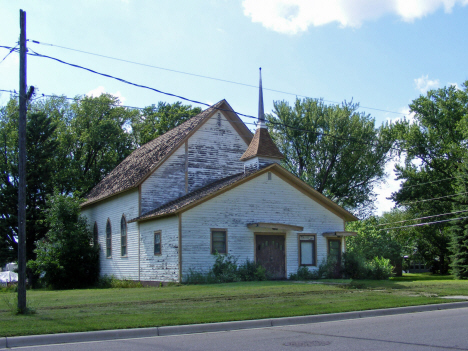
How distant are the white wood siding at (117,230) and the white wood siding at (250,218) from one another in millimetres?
5470

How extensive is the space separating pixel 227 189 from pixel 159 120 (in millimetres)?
32083

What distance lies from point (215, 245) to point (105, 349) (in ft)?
52.1

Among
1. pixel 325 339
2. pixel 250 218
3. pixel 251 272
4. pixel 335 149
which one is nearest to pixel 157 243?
pixel 250 218

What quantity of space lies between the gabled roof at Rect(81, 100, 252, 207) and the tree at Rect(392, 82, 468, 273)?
22930mm

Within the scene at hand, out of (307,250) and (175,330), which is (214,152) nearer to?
(307,250)

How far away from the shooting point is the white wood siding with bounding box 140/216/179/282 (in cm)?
2397

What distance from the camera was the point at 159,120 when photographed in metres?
55.2

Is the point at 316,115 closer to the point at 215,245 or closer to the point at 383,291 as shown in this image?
the point at 215,245

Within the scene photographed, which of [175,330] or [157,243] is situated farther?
[157,243]

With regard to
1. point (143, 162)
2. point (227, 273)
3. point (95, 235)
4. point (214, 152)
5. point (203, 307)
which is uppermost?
point (214, 152)

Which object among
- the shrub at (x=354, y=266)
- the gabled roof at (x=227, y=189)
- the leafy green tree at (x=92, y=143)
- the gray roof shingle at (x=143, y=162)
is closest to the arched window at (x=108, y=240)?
the gray roof shingle at (x=143, y=162)

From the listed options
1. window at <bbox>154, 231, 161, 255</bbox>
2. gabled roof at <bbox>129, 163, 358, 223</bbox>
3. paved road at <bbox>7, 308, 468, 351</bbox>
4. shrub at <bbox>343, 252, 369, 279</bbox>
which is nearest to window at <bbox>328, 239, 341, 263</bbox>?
shrub at <bbox>343, 252, 369, 279</bbox>

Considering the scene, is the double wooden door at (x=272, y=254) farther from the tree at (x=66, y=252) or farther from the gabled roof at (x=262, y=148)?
the tree at (x=66, y=252)

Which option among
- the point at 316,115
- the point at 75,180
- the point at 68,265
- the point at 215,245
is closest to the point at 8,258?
the point at 75,180
